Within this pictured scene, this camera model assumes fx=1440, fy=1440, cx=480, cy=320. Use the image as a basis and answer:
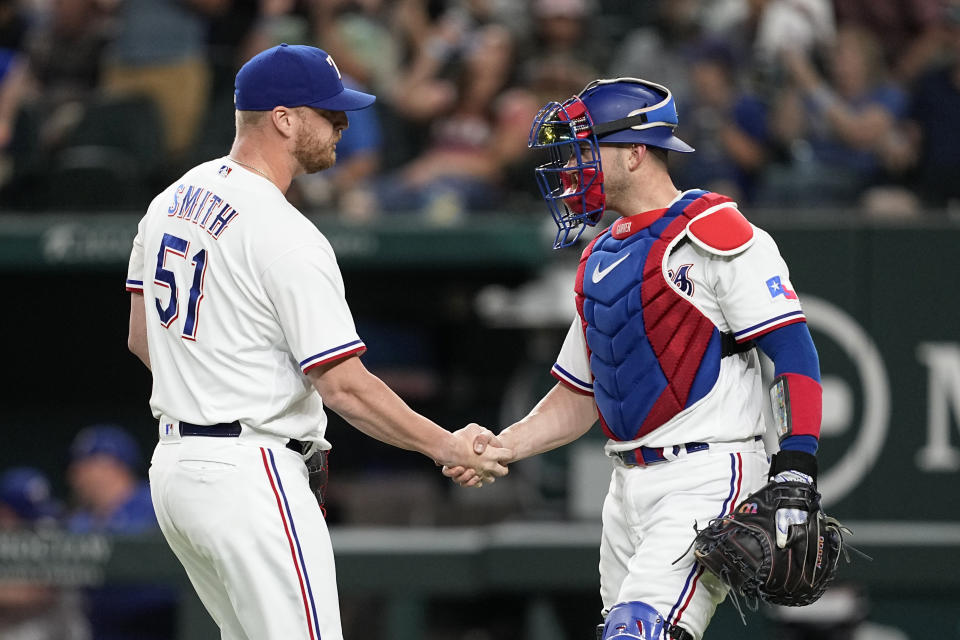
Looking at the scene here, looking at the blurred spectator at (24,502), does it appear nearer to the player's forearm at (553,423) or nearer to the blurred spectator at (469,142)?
the blurred spectator at (469,142)

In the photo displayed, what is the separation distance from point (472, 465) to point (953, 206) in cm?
440

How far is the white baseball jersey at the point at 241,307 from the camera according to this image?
378 cm

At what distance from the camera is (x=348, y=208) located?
794 centimetres

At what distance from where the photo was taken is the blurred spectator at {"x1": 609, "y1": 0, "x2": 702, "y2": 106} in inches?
348

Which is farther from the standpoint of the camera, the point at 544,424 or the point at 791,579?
the point at 544,424

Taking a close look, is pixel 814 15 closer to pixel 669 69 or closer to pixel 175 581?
pixel 669 69

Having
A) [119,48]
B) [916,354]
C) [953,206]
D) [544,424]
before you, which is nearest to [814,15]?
[953,206]

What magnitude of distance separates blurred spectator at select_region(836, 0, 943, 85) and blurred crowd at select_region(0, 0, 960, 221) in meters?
0.01

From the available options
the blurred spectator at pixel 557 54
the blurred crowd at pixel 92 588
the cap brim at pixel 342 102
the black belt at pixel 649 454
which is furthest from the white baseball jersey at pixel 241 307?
the blurred spectator at pixel 557 54

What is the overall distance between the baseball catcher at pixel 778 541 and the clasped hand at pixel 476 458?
78cm

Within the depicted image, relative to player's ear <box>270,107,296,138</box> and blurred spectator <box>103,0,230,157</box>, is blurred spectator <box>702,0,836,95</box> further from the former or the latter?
player's ear <box>270,107,296,138</box>

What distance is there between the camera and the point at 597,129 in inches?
163

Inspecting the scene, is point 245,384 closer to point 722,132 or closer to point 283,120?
point 283,120

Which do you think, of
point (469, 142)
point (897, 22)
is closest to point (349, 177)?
point (469, 142)
